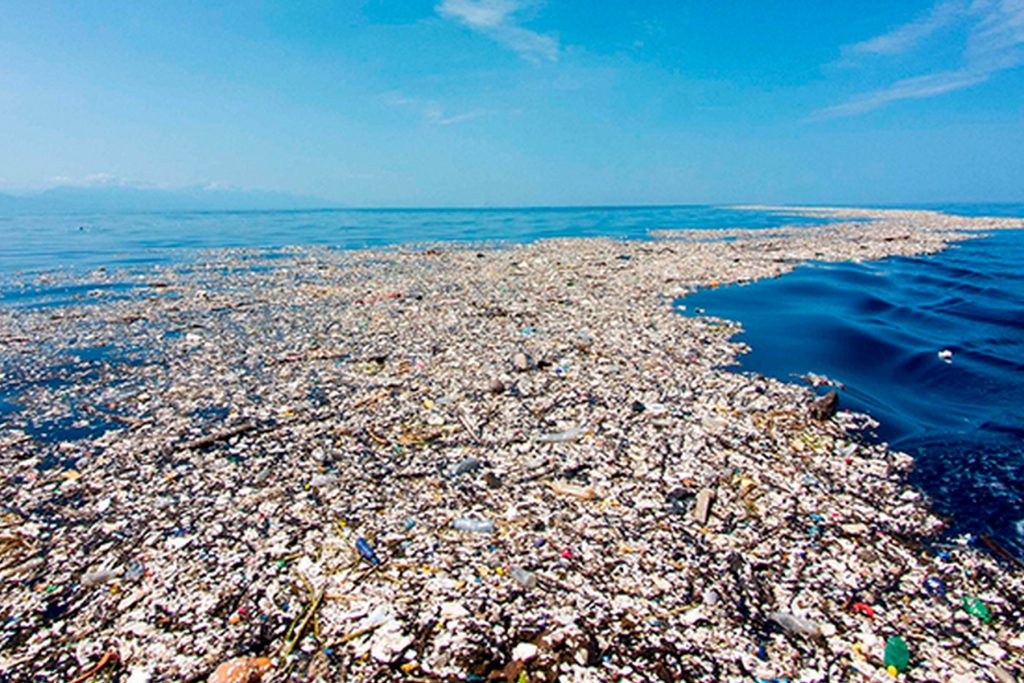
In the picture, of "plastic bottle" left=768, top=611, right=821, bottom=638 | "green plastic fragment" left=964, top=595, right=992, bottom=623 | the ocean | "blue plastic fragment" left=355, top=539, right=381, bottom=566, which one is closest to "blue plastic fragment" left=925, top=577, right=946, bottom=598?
"green plastic fragment" left=964, top=595, right=992, bottom=623

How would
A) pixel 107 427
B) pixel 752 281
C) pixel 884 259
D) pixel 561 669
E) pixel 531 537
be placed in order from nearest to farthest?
pixel 561 669
pixel 531 537
pixel 107 427
pixel 752 281
pixel 884 259

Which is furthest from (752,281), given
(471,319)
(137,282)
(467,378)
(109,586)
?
(137,282)

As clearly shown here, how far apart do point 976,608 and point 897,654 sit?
104 cm

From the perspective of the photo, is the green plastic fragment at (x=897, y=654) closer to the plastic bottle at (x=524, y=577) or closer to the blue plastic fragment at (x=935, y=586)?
the blue plastic fragment at (x=935, y=586)

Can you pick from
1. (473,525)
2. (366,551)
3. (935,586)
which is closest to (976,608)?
(935,586)

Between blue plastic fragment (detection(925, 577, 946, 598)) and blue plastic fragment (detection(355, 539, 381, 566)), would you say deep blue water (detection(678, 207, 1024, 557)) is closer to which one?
blue plastic fragment (detection(925, 577, 946, 598))

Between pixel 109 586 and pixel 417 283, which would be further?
pixel 417 283

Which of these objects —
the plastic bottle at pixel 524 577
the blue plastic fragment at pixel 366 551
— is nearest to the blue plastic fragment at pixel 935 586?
the plastic bottle at pixel 524 577

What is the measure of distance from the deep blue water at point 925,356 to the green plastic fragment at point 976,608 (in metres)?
1.13

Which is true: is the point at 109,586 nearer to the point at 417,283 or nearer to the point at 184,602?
the point at 184,602

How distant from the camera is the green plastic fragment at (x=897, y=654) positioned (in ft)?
11.7

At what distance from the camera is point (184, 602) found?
4.13 m

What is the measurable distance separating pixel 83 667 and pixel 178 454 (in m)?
3.35

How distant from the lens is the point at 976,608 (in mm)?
4062
